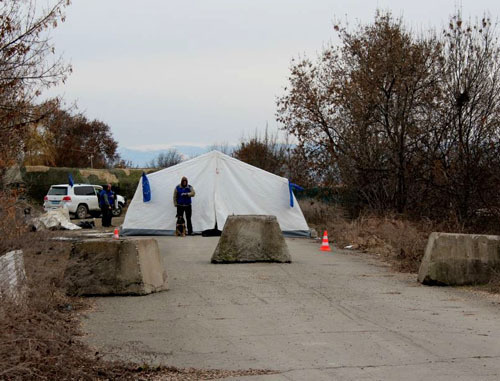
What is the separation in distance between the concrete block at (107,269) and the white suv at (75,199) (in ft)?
85.4

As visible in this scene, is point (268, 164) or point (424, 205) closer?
point (424, 205)

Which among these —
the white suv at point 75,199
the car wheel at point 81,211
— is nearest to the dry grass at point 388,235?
the white suv at point 75,199

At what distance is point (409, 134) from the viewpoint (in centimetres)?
2342

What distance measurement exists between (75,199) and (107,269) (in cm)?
→ 2783

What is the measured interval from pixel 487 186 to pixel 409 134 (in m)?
4.62

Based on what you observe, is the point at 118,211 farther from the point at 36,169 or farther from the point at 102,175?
the point at 36,169

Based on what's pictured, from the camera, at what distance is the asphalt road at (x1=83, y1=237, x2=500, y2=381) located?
21.9 feet

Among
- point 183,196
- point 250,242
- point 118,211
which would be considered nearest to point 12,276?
point 250,242

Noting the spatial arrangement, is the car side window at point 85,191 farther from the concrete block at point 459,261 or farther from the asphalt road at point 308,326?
the concrete block at point 459,261

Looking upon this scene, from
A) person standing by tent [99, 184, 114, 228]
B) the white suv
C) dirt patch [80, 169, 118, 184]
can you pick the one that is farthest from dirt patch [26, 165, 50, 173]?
person standing by tent [99, 184, 114, 228]

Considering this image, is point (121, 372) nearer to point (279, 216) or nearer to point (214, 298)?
point (214, 298)

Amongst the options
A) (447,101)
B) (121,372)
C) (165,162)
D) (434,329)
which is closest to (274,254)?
(434,329)

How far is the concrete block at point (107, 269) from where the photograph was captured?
34.6 feet

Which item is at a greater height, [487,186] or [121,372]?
[487,186]
